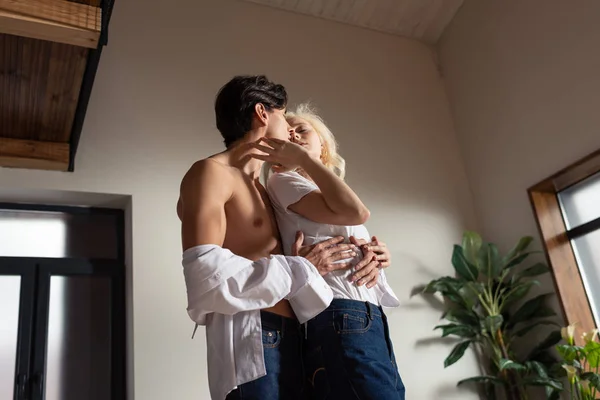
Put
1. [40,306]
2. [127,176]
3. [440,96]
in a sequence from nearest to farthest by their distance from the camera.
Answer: [40,306] → [127,176] → [440,96]

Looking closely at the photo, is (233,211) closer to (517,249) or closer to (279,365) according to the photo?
(279,365)

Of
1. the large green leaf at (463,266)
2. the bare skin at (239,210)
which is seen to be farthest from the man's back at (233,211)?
the large green leaf at (463,266)

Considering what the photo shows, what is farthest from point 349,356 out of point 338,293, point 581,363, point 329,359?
point 581,363

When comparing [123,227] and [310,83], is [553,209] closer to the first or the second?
[310,83]

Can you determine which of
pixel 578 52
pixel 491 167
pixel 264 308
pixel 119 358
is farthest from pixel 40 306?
pixel 578 52

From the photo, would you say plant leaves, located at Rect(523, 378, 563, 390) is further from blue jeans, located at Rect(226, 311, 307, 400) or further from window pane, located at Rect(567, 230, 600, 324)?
blue jeans, located at Rect(226, 311, 307, 400)

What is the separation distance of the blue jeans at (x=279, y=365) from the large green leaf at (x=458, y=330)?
2.12 meters

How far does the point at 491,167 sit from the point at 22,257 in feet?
9.09

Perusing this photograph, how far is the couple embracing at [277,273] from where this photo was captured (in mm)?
1139

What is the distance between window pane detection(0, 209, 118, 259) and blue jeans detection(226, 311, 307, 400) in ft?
6.26

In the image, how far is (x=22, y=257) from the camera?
2.76 meters

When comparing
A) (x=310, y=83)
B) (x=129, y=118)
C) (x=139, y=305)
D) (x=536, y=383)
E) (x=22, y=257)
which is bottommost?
(x=536, y=383)

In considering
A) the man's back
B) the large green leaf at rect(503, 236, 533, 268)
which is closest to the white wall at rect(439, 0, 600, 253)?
the large green leaf at rect(503, 236, 533, 268)

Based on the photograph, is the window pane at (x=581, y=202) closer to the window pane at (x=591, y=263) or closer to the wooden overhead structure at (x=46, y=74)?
the window pane at (x=591, y=263)
